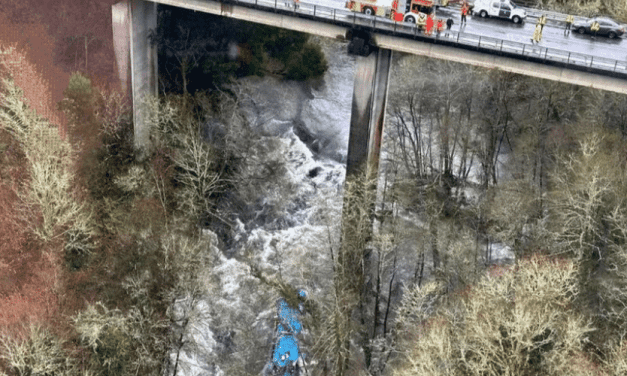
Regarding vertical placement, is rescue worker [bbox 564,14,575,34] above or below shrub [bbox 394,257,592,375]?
above

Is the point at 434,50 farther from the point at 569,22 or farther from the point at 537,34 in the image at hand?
the point at 569,22

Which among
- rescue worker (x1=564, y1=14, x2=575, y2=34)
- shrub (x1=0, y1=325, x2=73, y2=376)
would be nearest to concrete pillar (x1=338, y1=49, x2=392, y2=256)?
rescue worker (x1=564, y1=14, x2=575, y2=34)

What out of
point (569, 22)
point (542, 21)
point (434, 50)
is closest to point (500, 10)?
point (542, 21)

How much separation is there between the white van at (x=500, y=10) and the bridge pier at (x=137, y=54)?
70.2 feet

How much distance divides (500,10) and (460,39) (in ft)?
14.8

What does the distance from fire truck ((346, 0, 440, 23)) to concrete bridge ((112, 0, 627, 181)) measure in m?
0.39

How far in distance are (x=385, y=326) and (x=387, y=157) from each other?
1505 centimetres

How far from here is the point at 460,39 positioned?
130 feet

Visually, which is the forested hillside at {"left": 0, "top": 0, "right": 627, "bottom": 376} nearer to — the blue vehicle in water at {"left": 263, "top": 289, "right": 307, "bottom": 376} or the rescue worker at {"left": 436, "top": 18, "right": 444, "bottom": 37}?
the blue vehicle in water at {"left": 263, "top": 289, "right": 307, "bottom": 376}

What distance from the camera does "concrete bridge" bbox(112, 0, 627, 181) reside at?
127ft

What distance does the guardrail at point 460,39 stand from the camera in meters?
37.9

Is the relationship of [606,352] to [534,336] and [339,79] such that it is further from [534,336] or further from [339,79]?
[339,79]

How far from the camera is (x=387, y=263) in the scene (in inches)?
1768

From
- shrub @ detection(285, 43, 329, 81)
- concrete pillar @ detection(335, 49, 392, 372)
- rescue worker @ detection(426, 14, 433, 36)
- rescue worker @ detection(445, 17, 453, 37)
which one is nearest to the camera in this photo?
rescue worker @ detection(426, 14, 433, 36)
